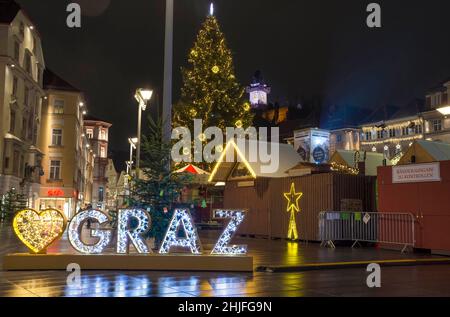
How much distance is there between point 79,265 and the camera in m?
12.4

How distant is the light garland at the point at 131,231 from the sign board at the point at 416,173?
10.9 metres

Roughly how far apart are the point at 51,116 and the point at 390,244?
4912 centimetres

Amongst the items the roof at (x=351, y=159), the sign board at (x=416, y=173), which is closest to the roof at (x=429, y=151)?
the sign board at (x=416, y=173)

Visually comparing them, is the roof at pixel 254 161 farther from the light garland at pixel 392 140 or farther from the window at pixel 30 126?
the light garland at pixel 392 140

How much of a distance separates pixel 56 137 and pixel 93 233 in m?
50.5

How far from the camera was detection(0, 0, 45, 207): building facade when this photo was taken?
41.6 m

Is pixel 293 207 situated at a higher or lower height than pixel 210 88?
lower

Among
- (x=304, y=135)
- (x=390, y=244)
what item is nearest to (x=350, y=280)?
(x=390, y=244)

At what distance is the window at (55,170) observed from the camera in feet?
196

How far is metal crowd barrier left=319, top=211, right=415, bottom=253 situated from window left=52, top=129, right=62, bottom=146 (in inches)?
1800

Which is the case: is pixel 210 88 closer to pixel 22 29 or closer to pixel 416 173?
pixel 22 29

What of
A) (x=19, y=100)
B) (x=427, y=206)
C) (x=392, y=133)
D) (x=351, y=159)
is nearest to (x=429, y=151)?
(x=427, y=206)

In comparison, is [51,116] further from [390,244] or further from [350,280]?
[350,280]

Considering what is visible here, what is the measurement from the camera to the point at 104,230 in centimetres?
1254
